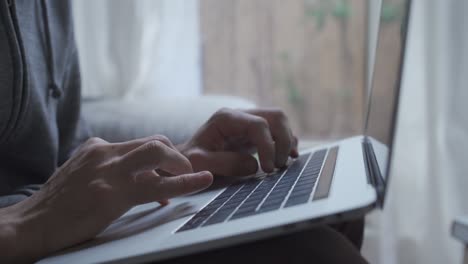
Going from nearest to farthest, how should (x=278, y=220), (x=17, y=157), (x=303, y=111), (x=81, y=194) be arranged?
(x=278, y=220), (x=81, y=194), (x=17, y=157), (x=303, y=111)

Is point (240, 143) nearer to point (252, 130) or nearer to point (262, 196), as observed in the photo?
point (252, 130)

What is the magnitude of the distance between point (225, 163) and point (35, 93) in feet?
1.05

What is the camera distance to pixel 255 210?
408 mm

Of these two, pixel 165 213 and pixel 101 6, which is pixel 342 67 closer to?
pixel 101 6

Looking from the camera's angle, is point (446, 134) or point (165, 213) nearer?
point (165, 213)

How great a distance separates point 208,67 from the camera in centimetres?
212

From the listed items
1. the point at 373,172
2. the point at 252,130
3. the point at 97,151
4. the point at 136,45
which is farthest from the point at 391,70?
the point at 136,45

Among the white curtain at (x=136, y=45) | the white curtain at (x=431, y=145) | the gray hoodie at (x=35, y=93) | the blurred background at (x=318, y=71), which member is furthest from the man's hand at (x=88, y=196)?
the white curtain at (x=136, y=45)

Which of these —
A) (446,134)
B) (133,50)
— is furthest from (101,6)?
(446,134)

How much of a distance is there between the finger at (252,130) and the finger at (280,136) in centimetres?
2

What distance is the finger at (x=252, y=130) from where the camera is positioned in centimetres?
66

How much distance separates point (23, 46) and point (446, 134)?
47.0 inches

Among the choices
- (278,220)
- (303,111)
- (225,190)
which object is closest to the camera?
(278,220)

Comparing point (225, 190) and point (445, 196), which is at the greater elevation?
point (225, 190)
